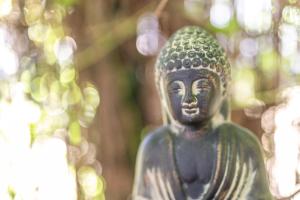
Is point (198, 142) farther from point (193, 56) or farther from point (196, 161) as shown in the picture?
point (193, 56)

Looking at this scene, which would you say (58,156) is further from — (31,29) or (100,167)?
(31,29)

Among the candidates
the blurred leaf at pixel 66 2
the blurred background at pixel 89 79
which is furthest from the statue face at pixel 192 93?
the blurred leaf at pixel 66 2

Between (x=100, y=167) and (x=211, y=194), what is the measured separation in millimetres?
853

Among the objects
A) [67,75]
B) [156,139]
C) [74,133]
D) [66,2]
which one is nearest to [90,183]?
[74,133]

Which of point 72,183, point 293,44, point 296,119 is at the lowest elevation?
point 72,183

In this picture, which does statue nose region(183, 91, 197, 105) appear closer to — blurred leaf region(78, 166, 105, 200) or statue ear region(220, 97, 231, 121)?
statue ear region(220, 97, 231, 121)

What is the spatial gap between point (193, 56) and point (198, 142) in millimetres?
134

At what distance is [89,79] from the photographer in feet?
6.84

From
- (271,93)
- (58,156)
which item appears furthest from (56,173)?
(271,93)

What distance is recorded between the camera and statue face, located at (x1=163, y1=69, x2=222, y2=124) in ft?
3.98

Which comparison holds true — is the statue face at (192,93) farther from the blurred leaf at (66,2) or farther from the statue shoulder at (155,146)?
the blurred leaf at (66,2)

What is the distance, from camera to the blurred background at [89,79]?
1918 mm

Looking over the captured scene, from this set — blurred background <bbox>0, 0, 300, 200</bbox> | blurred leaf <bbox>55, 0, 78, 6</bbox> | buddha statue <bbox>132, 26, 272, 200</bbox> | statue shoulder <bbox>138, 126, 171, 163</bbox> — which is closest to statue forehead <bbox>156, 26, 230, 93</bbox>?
buddha statue <bbox>132, 26, 272, 200</bbox>

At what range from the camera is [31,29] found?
6.52 ft
